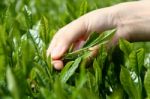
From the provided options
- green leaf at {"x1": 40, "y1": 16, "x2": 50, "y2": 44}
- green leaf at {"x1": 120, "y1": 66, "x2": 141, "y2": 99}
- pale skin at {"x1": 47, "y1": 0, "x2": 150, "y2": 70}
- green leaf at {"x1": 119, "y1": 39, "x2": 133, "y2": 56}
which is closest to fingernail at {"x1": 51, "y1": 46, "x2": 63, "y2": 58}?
pale skin at {"x1": 47, "y1": 0, "x2": 150, "y2": 70}

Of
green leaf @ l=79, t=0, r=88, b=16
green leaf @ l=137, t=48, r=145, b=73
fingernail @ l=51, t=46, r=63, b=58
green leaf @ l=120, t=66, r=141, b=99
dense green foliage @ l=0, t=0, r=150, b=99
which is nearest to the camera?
dense green foliage @ l=0, t=0, r=150, b=99

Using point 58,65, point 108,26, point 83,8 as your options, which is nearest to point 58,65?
point 58,65

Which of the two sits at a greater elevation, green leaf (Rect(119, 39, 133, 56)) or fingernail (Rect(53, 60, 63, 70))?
green leaf (Rect(119, 39, 133, 56))

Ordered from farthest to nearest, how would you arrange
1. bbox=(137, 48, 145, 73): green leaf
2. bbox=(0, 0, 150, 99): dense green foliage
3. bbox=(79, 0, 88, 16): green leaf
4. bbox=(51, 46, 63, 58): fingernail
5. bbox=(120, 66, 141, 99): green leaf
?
bbox=(79, 0, 88, 16): green leaf, bbox=(51, 46, 63, 58): fingernail, bbox=(137, 48, 145, 73): green leaf, bbox=(120, 66, 141, 99): green leaf, bbox=(0, 0, 150, 99): dense green foliage

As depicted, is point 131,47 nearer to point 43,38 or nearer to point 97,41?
point 97,41

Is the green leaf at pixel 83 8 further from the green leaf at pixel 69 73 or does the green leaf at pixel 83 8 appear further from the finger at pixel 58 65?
the green leaf at pixel 69 73

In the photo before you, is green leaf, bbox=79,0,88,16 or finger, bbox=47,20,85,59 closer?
finger, bbox=47,20,85,59

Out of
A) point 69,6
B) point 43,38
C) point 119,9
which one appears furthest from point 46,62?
point 69,6

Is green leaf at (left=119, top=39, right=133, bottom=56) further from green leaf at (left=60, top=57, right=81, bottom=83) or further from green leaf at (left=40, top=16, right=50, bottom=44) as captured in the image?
green leaf at (left=40, top=16, right=50, bottom=44)
